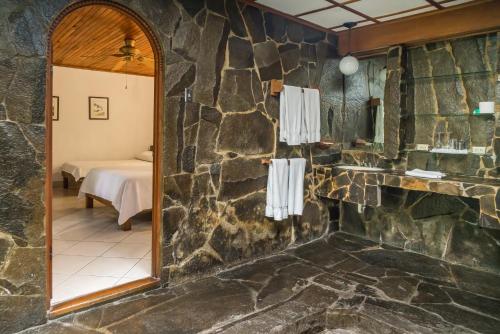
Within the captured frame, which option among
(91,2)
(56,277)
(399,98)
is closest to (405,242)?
(399,98)

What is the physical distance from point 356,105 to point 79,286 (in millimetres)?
3668

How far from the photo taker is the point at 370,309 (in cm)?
273

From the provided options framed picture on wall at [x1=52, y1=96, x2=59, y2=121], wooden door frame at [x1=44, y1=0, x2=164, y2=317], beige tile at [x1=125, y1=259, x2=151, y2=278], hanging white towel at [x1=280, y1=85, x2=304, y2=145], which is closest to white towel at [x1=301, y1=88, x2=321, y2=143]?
hanging white towel at [x1=280, y1=85, x2=304, y2=145]

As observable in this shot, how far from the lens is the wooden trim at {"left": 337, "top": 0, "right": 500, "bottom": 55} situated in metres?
3.32

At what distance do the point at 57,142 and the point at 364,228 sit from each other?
5.81 m

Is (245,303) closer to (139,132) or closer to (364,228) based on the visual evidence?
(364,228)

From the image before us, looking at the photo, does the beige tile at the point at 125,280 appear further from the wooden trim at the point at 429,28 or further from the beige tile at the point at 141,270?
the wooden trim at the point at 429,28

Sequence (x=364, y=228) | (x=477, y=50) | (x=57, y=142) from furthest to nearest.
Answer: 1. (x=57, y=142)
2. (x=364, y=228)
3. (x=477, y=50)

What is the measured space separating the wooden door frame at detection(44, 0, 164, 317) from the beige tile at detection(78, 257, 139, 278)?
0.39 metres

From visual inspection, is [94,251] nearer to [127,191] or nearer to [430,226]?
[127,191]

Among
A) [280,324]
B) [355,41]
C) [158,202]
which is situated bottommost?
[280,324]

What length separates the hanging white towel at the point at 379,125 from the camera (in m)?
4.48

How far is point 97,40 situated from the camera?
5.04 m

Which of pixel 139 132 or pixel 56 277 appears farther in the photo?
pixel 139 132
